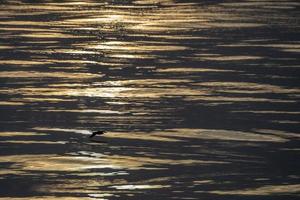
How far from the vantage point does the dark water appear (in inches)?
456

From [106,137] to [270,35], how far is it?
11.3 meters

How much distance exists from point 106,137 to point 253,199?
3.50m

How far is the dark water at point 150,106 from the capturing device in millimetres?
11574

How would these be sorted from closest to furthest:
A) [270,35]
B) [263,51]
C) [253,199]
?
[253,199], [263,51], [270,35]

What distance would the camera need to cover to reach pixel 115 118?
595 inches

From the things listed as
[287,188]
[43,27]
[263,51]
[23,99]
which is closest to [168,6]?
[43,27]

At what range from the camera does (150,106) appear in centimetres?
1605

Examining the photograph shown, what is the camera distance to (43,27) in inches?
1030

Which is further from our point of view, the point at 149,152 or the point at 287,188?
the point at 149,152

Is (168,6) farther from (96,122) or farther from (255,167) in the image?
(255,167)

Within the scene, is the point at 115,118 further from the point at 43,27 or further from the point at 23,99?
the point at 43,27

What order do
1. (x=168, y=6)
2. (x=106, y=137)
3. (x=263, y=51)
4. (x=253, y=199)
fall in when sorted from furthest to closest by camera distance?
(x=168, y=6)
(x=263, y=51)
(x=106, y=137)
(x=253, y=199)

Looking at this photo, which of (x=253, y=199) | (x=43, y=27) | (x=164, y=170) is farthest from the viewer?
(x=43, y=27)

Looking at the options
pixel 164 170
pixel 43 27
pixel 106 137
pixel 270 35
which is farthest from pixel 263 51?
pixel 164 170
